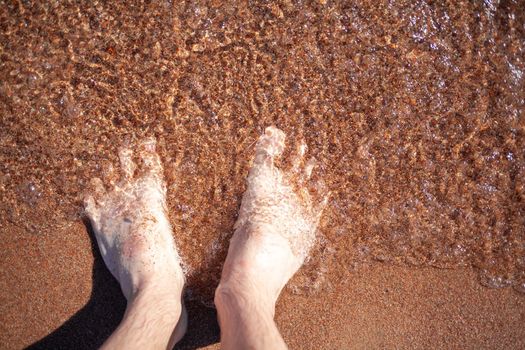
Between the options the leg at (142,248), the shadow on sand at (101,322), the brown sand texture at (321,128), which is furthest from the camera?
the brown sand texture at (321,128)

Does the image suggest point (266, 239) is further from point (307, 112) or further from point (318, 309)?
point (307, 112)

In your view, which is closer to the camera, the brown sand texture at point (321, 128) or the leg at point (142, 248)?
the leg at point (142, 248)

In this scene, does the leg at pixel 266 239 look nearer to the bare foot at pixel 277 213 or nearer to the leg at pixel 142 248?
the bare foot at pixel 277 213

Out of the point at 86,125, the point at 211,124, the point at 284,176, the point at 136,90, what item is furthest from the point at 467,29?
the point at 86,125

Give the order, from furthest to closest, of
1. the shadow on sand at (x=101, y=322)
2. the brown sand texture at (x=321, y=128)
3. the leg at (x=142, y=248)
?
the brown sand texture at (x=321, y=128), the shadow on sand at (x=101, y=322), the leg at (x=142, y=248)

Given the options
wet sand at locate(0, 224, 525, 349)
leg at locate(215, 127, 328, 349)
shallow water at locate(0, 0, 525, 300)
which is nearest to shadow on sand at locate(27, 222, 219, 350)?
wet sand at locate(0, 224, 525, 349)

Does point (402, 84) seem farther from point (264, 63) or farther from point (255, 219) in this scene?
point (255, 219)

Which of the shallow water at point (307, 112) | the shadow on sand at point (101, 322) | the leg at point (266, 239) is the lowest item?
the shadow on sand at point (101, 322)

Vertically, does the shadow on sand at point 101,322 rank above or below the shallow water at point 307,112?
below

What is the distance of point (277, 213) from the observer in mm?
2363

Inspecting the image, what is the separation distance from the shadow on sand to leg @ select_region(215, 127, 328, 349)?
32 centimetres

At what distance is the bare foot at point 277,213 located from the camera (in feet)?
7.30

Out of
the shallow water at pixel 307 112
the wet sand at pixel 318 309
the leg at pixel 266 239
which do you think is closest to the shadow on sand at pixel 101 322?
the wet sand at pixel 318 309

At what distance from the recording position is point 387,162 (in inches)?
92.4
